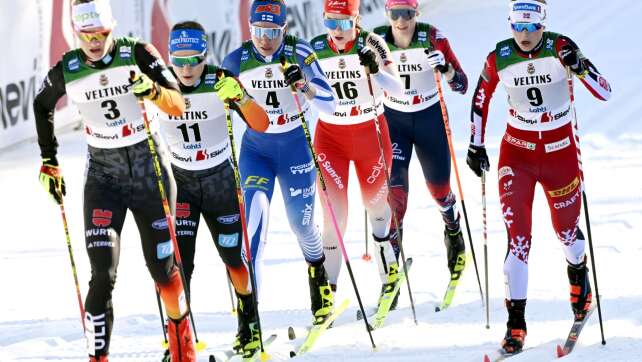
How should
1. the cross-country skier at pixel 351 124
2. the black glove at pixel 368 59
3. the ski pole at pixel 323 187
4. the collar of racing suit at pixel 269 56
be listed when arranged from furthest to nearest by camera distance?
1. the cross-country skier at pixel 351 124
2. the black glove at pixel 368 59
3. the collar of racing suit at pixel 269 56
4. the ski pole at pixel 323 187

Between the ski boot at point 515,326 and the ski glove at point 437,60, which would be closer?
the ski boot at point 515,326

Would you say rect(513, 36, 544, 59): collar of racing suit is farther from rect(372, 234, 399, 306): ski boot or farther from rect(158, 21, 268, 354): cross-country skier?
rect(372, 234, 399, 306): ski boot

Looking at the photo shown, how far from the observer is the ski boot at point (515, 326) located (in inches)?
342

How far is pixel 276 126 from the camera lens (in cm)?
955

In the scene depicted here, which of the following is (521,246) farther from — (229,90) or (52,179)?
(52,179)

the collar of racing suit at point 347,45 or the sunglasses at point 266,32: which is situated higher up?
the sunglasses at point 266,32

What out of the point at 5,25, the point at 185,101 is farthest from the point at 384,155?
the point at 5,25

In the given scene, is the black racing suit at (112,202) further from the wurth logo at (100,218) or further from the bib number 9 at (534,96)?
the bib number 9 at (534,96)

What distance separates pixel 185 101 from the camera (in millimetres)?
8812

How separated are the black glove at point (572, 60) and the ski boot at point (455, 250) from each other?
9.06 feet

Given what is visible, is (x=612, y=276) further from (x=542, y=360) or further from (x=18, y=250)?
(x=18, y=250)

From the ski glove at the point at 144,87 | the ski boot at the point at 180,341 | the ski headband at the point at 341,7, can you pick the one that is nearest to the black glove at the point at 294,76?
the ski headband at the point at 341,7

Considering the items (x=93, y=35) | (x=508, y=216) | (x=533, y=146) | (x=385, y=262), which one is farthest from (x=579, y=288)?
(x=93, y=35)

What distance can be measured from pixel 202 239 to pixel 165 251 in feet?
14.2
